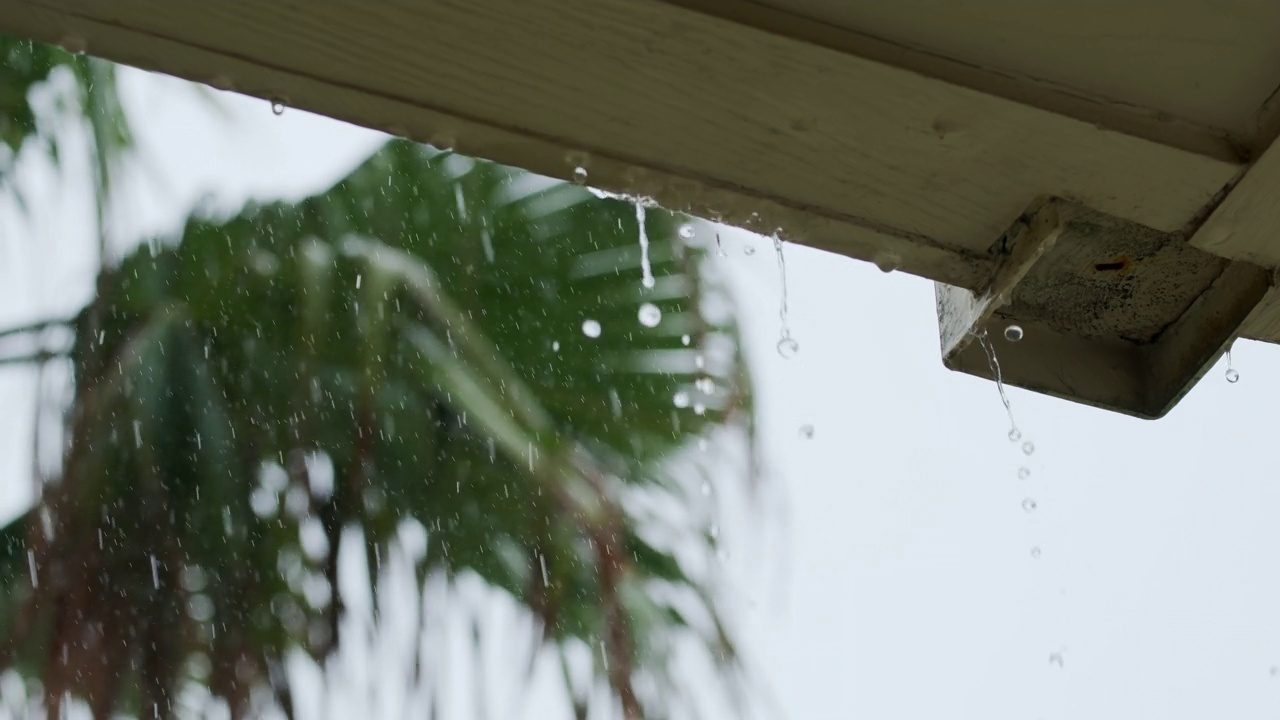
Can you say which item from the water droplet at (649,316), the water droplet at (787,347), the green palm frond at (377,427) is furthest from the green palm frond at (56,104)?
the water droplet at (787,347)

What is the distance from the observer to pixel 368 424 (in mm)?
1771

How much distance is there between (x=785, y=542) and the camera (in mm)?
2066

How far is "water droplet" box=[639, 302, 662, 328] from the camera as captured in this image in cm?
196

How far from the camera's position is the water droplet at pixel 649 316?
6.44 feet

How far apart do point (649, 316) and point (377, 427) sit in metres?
0.43

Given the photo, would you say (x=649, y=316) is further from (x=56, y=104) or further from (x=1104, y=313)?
(x=1104, y=313)

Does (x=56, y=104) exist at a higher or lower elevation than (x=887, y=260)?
higher

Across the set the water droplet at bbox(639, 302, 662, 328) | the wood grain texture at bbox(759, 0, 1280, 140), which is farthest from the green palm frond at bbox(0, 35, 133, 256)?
the wood grain texture at bbox(759, 0, 1280, 140)

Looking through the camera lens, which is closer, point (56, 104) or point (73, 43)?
point (73, 43)

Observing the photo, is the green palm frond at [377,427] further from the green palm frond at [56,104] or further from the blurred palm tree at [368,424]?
the green palm frond at [56,104]

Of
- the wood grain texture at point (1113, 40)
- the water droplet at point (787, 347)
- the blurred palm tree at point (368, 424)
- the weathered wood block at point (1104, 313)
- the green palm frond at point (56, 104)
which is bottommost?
the weathered wood block at point (1104, 313)

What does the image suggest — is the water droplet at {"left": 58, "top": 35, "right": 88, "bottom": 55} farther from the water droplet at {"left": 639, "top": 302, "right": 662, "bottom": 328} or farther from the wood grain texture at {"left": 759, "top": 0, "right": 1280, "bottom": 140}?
the water droplet at {"left": 639, "top": 302, "right": 662, "bottom": 328}

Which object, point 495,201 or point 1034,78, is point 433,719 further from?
point 1034,78

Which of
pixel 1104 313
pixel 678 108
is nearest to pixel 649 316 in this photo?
pixel 1104 313
